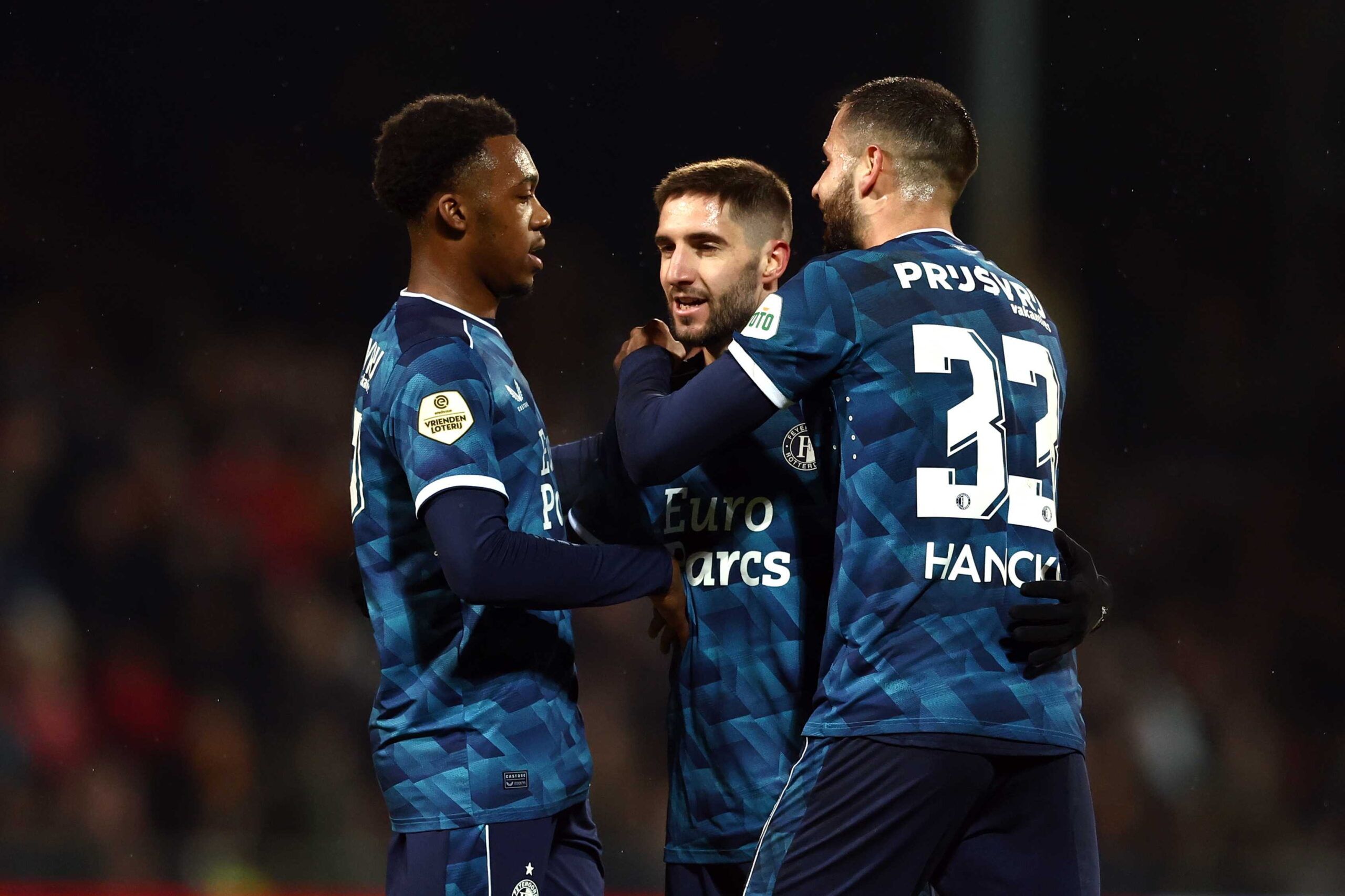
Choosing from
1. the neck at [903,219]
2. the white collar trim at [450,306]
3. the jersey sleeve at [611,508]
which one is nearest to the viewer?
the neck at [903,219]

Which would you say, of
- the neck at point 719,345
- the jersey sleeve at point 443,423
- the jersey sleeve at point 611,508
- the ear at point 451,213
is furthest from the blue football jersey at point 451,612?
the neck at point 719,345

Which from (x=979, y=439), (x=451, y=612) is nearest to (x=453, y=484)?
(x=451, y=612)

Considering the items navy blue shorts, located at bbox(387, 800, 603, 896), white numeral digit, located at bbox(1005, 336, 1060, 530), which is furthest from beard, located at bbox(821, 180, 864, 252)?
navy blue shorts, located at bbox(387, 800, 603, 896)

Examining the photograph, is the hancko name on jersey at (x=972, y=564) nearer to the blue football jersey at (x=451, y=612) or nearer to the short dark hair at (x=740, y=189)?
the blue football jersey at (x=451, y=612)

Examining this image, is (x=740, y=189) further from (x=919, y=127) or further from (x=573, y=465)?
(x=573, y=465)

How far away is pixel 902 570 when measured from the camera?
2293 millimetres

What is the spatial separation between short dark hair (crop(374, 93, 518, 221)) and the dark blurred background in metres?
4.31

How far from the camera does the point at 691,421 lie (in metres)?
2.42

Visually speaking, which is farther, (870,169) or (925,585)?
(870,169)

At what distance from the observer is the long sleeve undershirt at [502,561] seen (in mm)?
2373

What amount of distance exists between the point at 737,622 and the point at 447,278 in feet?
2.92

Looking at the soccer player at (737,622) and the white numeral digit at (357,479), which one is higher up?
the white numeral digit at (357,479)

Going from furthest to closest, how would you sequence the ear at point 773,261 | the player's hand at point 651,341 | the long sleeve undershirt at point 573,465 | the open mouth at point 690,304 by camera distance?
the long sleeve undershirt at point 573,465 → the ear at point 773,261 → the open mouth at point 690,304 → the player's hand at point 651,341

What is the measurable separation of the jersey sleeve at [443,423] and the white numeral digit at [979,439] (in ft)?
2.47
